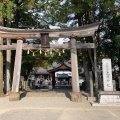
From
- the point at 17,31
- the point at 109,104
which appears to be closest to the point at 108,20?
the point at 17,31

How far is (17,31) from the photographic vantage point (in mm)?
16188

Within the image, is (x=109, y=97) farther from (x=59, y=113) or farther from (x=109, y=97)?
(x=59, y=113)

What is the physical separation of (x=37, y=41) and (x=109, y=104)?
12.9 m

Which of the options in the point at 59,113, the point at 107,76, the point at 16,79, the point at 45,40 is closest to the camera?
the point at 59,113

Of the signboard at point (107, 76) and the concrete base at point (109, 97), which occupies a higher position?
the signboard at point (107, 76)

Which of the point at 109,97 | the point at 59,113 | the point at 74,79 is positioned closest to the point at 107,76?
the point at 109,97

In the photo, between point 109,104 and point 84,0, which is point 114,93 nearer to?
point 109,104

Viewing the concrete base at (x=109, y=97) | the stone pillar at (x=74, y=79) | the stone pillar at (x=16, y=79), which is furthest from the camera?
the stone pillar at (x=16, y=79)

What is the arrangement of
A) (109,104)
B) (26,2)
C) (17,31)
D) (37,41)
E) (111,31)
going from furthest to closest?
(37,41) < (111,31) < (26,2) < (17,31) < (109,104)

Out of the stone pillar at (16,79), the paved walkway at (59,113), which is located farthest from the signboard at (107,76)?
the stone pillar at (16,79)

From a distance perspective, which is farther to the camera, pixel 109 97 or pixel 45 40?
pixel 45 40

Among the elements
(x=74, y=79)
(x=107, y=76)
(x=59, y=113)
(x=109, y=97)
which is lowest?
(x=59, y=113)

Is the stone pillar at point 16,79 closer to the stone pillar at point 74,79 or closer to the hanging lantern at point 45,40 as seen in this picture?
the hanging lantern at point 45,40

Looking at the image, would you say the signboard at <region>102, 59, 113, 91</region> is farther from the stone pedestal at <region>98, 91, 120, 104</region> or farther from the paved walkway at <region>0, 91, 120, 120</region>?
the paved walkway at <region>0, 91, 120, 120</region>
